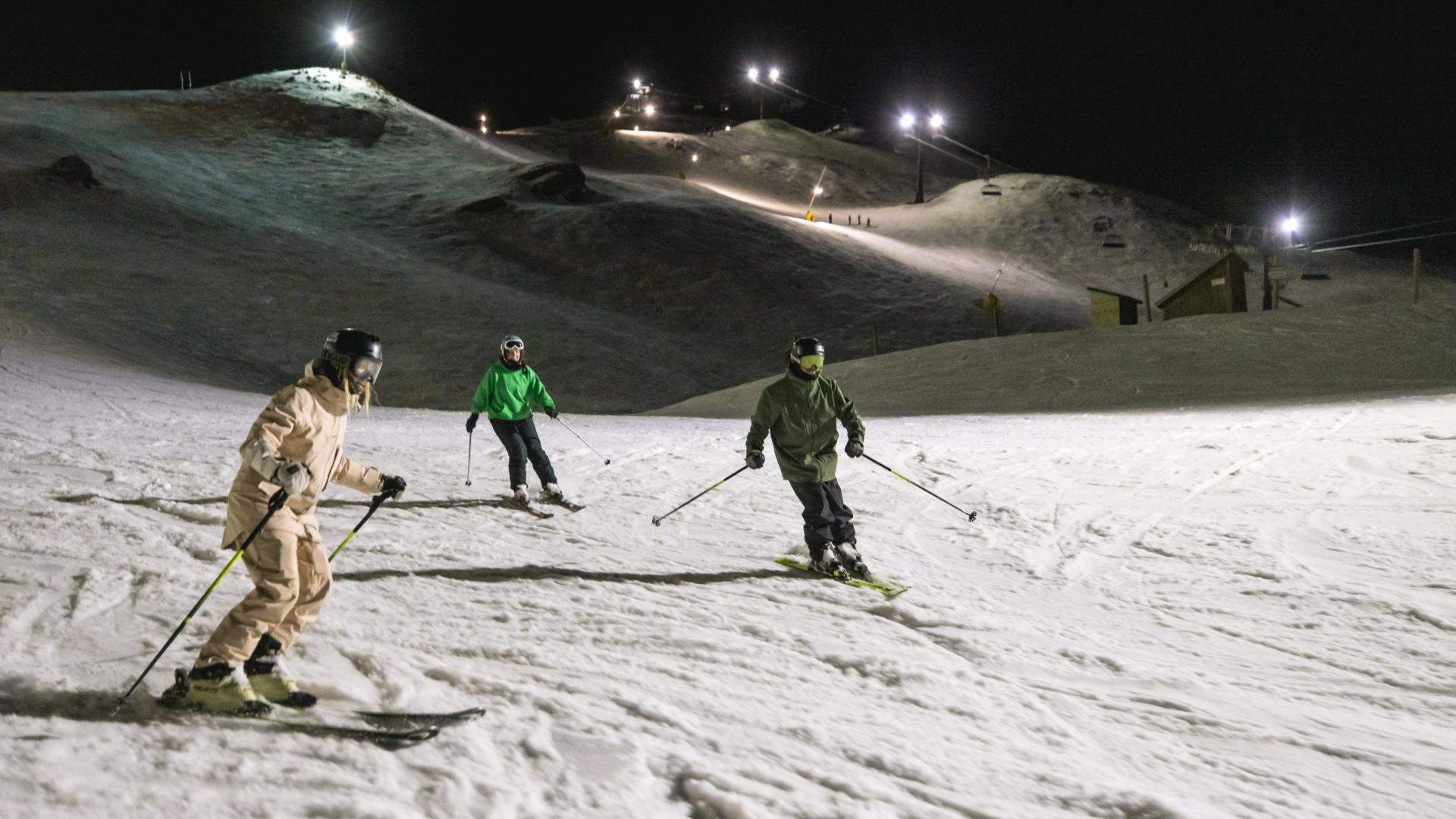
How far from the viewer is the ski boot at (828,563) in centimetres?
599

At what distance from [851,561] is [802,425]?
38.3 inches

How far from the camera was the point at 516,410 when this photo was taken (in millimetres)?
7984

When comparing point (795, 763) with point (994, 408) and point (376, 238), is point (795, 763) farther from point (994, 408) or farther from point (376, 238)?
point (376, 238)

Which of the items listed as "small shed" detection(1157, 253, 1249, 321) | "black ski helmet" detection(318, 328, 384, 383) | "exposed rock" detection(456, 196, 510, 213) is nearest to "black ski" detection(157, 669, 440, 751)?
"black ski helmet" detection(318, 328, 384, 383)

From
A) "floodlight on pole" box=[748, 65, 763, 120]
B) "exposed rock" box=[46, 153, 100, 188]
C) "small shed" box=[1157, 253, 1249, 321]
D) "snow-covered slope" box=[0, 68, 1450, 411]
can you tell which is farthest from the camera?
"floodlight on pole" box=[748, 65, 763, 120]

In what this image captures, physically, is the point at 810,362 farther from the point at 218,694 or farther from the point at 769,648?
the point at 218,694

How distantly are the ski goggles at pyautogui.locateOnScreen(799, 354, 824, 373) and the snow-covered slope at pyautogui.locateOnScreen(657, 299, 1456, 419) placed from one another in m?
11.7

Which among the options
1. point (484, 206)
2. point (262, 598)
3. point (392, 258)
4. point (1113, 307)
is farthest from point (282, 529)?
point (484, 206)

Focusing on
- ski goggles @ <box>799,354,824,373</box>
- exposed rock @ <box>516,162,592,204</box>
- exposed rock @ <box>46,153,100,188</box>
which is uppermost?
exposed rock @ <box>516,162,592,204</box>

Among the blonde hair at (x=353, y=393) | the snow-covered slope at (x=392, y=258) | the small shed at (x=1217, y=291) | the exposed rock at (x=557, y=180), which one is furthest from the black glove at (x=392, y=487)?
the exposed rock at (x=557, y=180)

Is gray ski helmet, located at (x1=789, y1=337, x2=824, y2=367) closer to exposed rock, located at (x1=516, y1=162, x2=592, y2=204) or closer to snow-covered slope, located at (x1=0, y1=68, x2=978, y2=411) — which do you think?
snow-covered slope, located at (x1=0, y1=68, x2=978, y2=411)

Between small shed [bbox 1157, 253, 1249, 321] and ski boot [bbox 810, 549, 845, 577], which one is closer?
ski boot [bbox 810, 549, 845, 577]

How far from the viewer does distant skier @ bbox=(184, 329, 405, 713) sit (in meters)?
3.24

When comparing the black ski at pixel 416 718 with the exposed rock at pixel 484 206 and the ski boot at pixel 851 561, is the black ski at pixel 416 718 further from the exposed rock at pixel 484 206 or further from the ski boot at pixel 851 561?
the exposed rock at pixel 484 206
